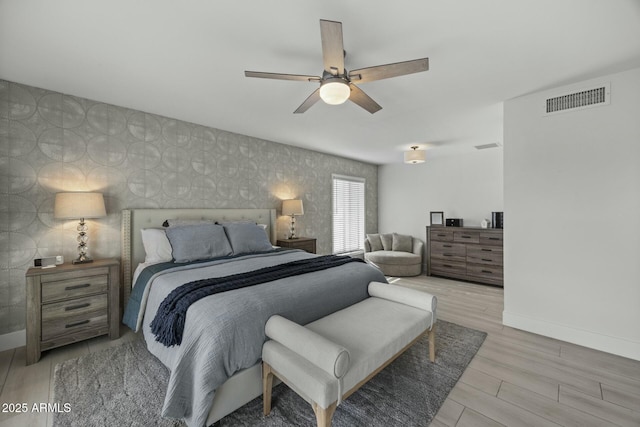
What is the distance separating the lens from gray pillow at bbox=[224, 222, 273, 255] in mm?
3280

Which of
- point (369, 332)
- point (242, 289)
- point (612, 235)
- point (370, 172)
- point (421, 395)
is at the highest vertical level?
point (370, 172)

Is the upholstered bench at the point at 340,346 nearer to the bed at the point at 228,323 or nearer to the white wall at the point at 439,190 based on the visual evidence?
the bed at the point at 228,323

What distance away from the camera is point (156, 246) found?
2879 mm

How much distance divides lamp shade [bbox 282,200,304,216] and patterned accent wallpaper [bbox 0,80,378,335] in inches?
15.1

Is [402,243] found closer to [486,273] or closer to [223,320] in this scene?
[486,273]

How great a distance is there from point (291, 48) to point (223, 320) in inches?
76.2

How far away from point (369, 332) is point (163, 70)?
2677 millimetres

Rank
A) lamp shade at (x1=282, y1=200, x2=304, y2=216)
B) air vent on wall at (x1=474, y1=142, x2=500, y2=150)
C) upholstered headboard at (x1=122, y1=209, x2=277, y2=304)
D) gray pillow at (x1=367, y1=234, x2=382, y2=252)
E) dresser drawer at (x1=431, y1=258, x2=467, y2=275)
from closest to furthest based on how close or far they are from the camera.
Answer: upholstered headboard at (x1=122, y1=209, x2=277, y2=304) → lamp shade at (x1=282, y1=200, x2=304, y2=216) → air vent on wall at (x1=474, y1=142, x2=500, y2=150) → dresser drawer at (x1=431, y1=258, x2=467, y2=275) → gray pillow at (x1=367, y1=234, x2=382, y2=252)

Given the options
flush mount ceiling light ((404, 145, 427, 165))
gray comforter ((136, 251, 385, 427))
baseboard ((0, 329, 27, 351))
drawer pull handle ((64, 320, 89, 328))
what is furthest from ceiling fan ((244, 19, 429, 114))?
baseboard ((0, 329, 27, 351))

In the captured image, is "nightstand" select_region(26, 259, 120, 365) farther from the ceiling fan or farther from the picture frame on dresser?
the picture frame on dresser

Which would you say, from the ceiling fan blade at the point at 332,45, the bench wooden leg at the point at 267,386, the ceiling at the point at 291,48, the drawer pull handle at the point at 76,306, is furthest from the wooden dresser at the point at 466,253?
the drawer pull handle at the point at 76,306

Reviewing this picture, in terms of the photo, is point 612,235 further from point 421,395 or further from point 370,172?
point 370,172

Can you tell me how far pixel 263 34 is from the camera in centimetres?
181

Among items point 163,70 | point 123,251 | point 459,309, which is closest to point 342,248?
point 459,309
